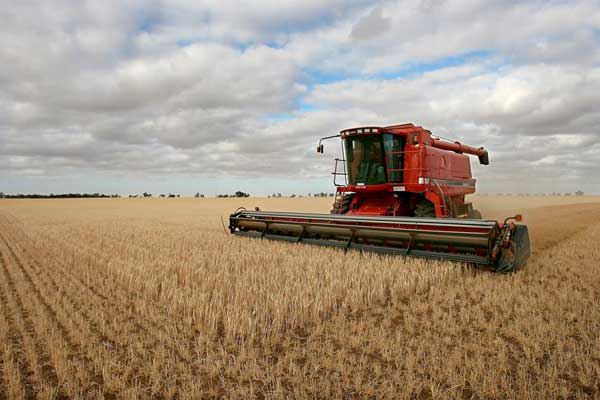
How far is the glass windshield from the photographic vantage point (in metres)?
8.95

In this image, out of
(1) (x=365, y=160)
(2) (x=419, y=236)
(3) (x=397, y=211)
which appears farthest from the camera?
(1) (x=365, y=160)

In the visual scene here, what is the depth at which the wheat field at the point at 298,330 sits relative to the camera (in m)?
2.43

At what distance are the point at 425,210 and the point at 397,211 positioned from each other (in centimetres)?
64

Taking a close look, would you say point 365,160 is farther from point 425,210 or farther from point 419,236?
point 419,236

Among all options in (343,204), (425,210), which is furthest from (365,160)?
(425,210)

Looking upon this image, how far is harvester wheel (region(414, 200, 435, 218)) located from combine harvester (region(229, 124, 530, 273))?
0.02 meters

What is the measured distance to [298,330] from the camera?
3.39 metres

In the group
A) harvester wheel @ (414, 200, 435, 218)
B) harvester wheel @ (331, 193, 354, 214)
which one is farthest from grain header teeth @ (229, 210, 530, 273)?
harvester wheel @ (414, 200, 435, 218)

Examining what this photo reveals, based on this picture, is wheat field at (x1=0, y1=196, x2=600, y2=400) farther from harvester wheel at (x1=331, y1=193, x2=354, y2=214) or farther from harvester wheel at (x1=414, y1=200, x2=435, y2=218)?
harvester wheel at (x1=331, y1=193, x2=354, y2=214)

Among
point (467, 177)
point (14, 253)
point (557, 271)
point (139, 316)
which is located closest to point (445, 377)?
point (139, 316)

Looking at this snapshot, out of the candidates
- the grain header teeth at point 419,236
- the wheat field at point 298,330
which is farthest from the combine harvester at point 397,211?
the wheat field at point 298,330

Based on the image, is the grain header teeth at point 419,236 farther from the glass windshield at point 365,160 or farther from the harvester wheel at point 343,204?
the glass windshield at point 365,160

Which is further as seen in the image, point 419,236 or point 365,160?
point 365,160

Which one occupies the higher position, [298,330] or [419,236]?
[419,236]
